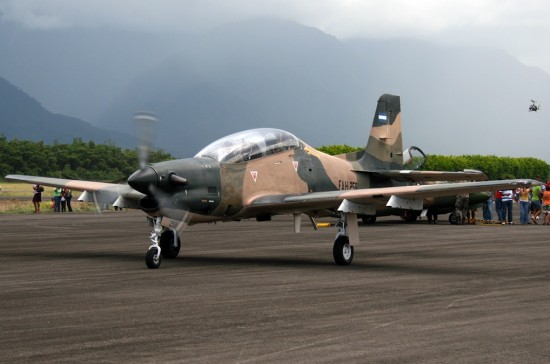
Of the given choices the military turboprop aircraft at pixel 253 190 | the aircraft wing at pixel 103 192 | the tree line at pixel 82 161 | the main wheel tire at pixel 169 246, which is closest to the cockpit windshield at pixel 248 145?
the military turboprop aircraft at pixel 253 190

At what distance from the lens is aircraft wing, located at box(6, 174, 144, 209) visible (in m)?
19.3

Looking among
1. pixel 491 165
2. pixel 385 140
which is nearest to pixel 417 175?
pixel 385 140

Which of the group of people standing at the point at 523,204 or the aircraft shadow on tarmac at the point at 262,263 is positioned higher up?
the group of people standing at the point at 523,204

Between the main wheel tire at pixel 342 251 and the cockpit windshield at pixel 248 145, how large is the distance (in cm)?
264

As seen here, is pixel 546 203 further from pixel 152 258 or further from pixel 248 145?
pixel 152 258

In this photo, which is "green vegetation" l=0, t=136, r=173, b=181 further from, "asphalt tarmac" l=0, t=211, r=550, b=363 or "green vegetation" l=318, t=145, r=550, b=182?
"asphalt tarmac" l=0, t=211, r=550, b=363

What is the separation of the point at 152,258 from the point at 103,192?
3907 millimetres

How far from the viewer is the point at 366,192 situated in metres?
17.7

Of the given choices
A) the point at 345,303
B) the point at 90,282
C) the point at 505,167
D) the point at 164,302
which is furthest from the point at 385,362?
the point at 505,167

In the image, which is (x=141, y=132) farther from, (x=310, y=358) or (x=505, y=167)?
(x=505, y=167)

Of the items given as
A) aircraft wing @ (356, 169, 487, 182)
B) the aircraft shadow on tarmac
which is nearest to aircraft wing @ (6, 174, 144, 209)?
the aircraft shadow on tarmac

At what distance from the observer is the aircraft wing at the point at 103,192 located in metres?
19.3

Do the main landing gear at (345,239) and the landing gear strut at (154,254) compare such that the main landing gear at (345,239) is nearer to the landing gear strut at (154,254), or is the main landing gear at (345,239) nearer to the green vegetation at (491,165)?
the landing gear strut at (154,254)

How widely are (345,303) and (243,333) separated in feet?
9.17
